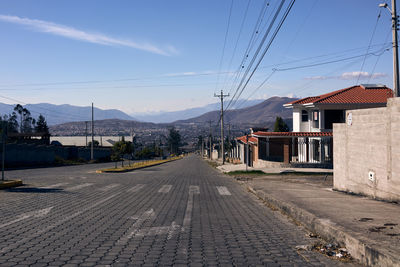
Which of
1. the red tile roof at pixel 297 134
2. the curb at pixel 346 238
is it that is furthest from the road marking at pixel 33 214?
the red tile roof at pixel 297 134

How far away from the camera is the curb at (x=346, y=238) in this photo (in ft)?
17.8

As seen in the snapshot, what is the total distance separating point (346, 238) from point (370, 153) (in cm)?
595

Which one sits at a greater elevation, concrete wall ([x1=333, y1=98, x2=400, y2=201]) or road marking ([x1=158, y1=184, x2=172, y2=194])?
concrete wall ([x1=333, y1=98, x2=400, y2=201])

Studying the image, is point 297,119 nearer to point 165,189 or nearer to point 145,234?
point 165,189

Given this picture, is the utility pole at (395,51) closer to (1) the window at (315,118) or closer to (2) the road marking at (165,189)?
(2) the road marking at (165,189)

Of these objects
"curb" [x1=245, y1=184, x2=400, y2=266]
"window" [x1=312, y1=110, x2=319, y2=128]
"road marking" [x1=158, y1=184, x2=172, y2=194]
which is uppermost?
"window" [x1=312, y1=110, x2=319, y2=128]

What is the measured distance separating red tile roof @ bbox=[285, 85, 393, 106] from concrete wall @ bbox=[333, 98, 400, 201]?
22751mm

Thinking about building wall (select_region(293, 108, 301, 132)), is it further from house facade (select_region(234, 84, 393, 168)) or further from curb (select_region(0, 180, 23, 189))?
curb (select_region(0, 180, 23, 189))

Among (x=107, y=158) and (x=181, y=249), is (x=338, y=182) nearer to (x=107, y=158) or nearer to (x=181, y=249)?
(x=181, y=249)

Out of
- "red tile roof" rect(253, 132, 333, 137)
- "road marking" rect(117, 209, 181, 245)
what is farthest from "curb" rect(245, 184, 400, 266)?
"red tile roof" rect(253, 132, 333, 137)

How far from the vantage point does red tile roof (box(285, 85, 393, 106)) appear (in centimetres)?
3591

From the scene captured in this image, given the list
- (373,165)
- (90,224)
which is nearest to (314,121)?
(373,165)

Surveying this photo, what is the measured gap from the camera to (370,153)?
1185cm

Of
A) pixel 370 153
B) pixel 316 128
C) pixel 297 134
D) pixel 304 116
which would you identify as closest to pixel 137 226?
pixel 370 153
